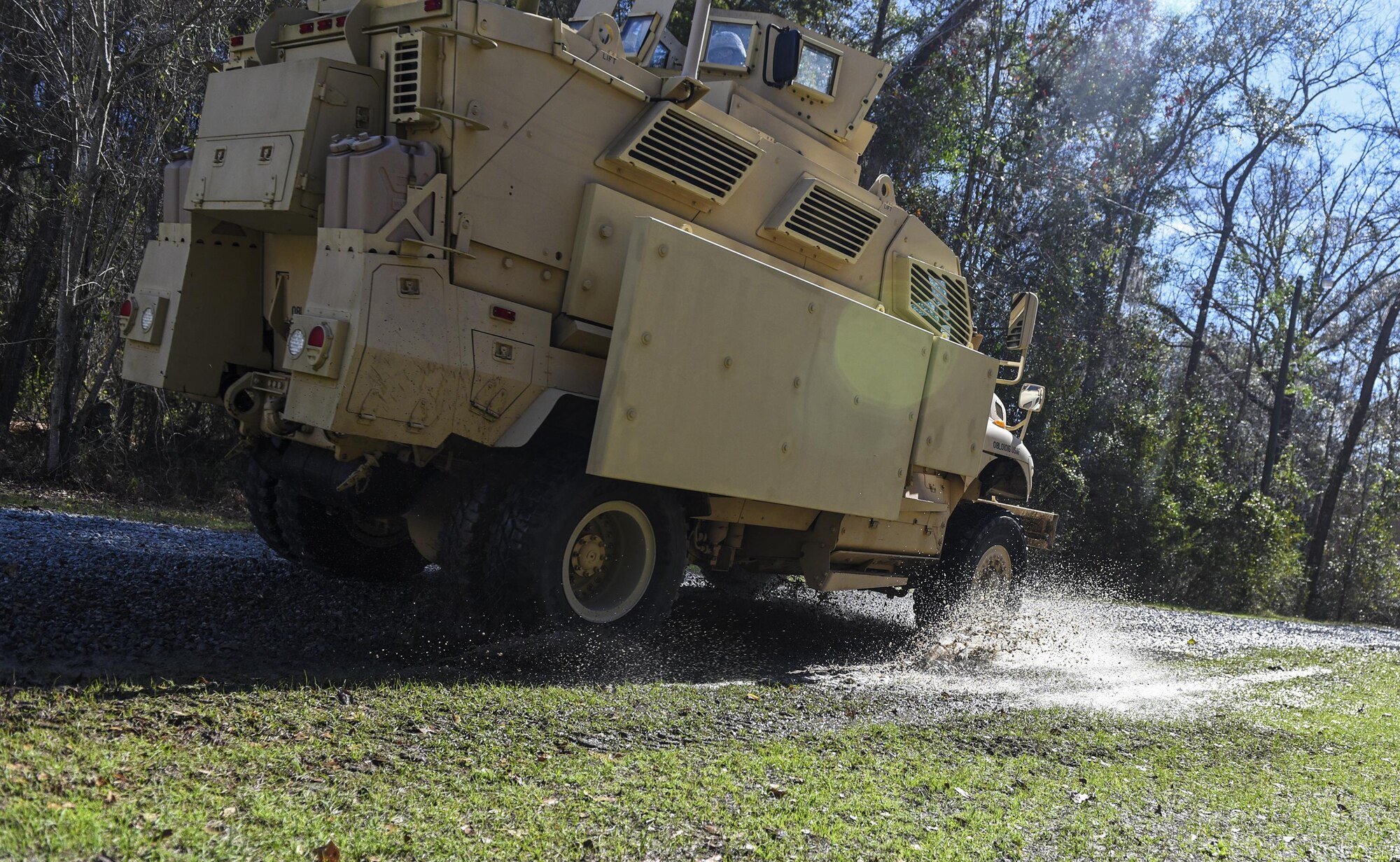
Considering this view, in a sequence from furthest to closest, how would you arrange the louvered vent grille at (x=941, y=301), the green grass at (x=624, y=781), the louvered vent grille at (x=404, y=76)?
the louvered vent grille at (x=941, y=301)
the louvered vent grille at (x=404, y=76)
the green grass at (x=624, y=781)

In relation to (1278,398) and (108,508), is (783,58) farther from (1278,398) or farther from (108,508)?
(1278,398)

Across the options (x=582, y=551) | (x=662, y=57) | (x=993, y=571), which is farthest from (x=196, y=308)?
(x=993, y=571)

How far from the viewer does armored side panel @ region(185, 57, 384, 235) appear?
5961 mm

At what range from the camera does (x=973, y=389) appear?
879 centimetres

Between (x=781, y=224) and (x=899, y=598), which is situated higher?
(x=781, y=224)

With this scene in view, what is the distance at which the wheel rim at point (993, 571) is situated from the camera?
30.8ft

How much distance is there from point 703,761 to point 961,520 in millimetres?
5555

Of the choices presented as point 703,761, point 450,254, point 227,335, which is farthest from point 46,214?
point 703,761

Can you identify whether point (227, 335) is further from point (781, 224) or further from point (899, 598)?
point (899, 598)

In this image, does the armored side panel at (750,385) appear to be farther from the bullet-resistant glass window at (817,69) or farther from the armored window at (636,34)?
the armored window at (636,34)

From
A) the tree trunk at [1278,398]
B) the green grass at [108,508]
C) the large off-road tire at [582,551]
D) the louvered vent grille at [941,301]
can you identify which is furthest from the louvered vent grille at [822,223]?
the tree trunk at [1278,398]

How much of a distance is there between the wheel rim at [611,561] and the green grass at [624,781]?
2.64 ft

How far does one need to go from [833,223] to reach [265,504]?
13.6 ft

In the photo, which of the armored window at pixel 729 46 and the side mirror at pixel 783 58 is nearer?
the side mirror at pixel 783 58
